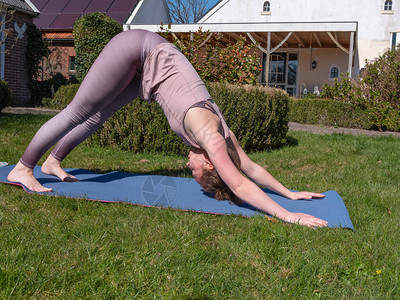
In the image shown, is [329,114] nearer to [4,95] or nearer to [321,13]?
[4,95]

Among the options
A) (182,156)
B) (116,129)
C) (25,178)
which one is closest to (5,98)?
(116,129)

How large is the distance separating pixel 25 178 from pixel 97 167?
1.46 m

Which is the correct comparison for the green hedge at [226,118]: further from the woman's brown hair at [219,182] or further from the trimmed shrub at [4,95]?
the trimmed shrub at [4,95]

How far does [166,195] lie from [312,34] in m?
15.2

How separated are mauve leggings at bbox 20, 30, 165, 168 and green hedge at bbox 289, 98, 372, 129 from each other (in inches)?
353

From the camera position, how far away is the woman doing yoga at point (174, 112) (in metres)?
2.60

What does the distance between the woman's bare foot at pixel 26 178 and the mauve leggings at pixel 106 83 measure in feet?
0.18

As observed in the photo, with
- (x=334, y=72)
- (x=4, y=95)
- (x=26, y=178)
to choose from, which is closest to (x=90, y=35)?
(x=4, y=95)

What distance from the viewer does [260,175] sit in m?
3.22

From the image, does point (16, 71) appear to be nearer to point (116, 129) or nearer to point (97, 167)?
point (116, 129)

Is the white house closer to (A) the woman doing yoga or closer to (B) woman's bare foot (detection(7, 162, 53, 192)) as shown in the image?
(A) the woman doing yoga

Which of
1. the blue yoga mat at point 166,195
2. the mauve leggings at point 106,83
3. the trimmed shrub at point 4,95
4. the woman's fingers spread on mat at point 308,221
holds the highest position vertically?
the mauve leggings at point 106,83

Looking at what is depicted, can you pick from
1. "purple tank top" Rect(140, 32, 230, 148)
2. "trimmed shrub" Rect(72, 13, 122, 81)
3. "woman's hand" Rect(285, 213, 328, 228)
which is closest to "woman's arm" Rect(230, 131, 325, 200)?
"purple tank top" Rect(140, 32, 230, 148)

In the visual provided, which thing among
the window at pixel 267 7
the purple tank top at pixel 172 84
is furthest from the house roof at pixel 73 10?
the purple tank top at pixel 172 84
